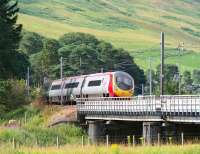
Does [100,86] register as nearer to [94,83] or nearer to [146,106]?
[94,83]

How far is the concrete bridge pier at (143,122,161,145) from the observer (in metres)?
59.1

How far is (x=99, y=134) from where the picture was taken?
71188mm

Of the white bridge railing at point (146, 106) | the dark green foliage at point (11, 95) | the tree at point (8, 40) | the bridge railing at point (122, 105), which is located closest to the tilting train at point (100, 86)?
the bridge railing at point (122, 105)

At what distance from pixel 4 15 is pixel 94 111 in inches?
1017

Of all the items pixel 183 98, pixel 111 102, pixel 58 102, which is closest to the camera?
pixel 183 98

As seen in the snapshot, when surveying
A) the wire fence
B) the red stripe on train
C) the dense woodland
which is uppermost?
the dense woodland

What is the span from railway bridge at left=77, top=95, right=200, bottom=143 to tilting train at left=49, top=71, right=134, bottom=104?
2689 millimetres

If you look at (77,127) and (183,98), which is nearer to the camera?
(183,98)

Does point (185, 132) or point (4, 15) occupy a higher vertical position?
point (4, 15)

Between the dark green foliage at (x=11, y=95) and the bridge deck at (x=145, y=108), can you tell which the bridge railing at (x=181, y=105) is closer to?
the bridge deck at (x=145, y=108)

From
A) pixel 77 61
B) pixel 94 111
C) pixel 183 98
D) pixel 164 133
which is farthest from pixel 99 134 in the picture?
pixel 77 61

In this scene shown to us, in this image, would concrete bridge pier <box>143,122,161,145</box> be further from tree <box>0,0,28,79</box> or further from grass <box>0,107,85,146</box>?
tree <box>0,0,28,79</box>

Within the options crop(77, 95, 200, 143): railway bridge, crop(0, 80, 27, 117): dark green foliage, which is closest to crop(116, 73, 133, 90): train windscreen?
crop(77, 95, 200, 143): railway bridge

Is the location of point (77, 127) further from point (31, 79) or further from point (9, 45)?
point (31, 79)
